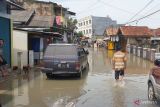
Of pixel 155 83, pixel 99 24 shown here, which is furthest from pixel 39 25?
pixel 99 24

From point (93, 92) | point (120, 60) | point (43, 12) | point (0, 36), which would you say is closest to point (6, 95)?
point (93, 92)

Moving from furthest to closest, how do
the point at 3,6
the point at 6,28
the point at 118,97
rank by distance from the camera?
the point at 6,28
the point at 3,6
the point at 118,97

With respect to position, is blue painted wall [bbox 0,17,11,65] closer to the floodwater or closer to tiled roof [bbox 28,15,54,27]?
the floodwater

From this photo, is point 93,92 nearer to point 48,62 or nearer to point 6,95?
point 6,95

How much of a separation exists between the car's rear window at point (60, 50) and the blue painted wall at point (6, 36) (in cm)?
279

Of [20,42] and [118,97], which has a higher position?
[20,42]

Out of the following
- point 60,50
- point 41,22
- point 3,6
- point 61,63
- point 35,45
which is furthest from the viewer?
point 41,22

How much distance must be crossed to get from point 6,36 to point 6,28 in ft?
1.49

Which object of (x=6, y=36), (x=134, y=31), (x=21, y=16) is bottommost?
(x=6, y=36)

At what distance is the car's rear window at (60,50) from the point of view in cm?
1944

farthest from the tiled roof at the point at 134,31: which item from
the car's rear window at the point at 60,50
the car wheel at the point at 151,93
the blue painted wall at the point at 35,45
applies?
the car wheel at the point at 151,93

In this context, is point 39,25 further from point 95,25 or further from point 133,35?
point 95,25

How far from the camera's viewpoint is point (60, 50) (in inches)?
773

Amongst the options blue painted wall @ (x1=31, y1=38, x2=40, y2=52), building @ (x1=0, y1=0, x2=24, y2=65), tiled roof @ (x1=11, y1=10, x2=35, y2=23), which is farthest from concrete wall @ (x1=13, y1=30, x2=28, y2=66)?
tiled roof @ (x1=11, y1=10, x2=35, y2=23)
